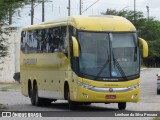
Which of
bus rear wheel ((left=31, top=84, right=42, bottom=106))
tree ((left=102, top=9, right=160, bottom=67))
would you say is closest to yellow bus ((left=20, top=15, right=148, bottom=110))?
bus rear wheel ((left=31, top=84, right=42, bottom=106))

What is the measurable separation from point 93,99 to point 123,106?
1987mm

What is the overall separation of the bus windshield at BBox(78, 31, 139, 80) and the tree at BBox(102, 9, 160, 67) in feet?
297

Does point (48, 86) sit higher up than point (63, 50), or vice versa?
point (63, 50)

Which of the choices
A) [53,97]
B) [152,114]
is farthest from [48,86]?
[152,114]

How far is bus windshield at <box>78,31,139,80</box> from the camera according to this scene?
22.1m

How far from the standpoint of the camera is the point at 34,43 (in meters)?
26.7

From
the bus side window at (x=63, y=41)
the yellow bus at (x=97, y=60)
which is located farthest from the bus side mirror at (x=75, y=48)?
the bus side window at (x=63, y=41)

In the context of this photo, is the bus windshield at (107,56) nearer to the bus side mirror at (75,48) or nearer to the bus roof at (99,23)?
the bus roof at (99,23)

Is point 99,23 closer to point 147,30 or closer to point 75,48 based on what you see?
point 75,48

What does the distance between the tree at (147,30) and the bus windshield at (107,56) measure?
9066 cm

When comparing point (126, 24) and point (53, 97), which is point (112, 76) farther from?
point (53, 97)

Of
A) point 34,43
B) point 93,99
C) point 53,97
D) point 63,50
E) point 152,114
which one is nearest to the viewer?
point 152,114

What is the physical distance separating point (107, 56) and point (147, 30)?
95.7 m

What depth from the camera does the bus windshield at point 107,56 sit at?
22094 millimetres
